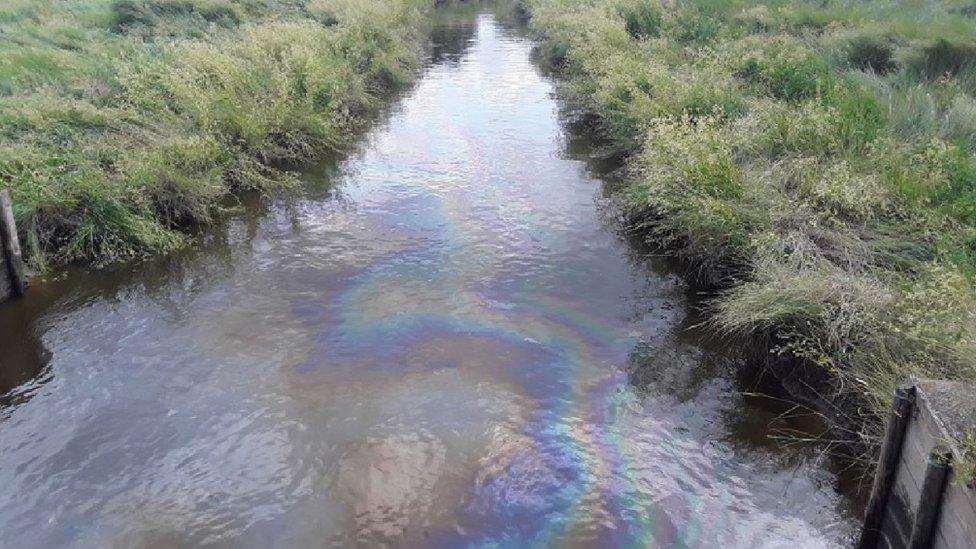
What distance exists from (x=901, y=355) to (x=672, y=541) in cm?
264

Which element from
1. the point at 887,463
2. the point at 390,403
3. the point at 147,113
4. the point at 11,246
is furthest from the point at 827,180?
the point at 147,113

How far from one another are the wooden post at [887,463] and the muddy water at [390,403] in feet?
1.75

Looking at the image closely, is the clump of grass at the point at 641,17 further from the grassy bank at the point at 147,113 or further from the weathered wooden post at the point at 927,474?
the weathered wooden post at the point at 927,474

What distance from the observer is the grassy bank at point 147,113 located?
1052 cm

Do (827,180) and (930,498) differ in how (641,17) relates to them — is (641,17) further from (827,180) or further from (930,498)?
(930,498)

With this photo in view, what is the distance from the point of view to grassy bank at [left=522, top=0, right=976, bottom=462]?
697 centimetres

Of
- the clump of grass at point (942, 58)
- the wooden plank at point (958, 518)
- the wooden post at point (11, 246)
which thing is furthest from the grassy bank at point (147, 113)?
the clump of grass at point (942, 58)

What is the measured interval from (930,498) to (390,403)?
16.0ft

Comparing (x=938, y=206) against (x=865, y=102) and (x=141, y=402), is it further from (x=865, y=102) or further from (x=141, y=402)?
(x=141, y=402)

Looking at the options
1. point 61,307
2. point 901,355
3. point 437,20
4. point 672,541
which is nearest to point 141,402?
point 61,307

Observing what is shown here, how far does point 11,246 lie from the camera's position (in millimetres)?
9180

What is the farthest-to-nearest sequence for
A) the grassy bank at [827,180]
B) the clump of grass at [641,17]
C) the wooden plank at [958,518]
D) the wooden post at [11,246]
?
the clump of grass at [641,17] → the wooden post at [11,246] → the grassy bank at [827,180] → the wooden plank at [958,518]

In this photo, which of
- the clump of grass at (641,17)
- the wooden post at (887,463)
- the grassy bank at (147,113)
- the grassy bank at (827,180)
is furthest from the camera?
the clump of grass at (641,17)

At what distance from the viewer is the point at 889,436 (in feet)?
17.6
